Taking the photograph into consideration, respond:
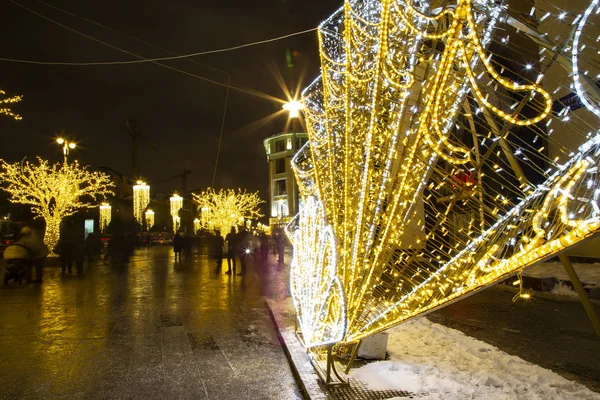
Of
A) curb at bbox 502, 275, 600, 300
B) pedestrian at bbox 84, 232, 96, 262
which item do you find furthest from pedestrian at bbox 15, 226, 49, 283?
curb at bbox 502, 275, 600, 300

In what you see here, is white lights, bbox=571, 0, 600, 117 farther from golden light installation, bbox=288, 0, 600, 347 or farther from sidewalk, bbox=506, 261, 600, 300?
sidewalk, bbox=506, 261, 600, 300

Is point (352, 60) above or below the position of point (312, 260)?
above

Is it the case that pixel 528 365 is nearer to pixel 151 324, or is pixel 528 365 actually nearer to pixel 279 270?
pixel 151 324

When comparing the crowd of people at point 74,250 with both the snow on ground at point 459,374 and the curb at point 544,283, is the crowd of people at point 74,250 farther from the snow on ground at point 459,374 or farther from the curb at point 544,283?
the snow on ground at point 459,374

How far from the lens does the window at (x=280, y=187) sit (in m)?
63.9

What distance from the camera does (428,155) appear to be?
115 inches

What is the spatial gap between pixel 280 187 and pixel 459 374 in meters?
60.6

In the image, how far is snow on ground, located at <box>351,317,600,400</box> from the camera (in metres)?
3.84

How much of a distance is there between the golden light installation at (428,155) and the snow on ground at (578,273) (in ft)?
28.4

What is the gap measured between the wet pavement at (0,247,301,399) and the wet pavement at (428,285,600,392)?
340cm

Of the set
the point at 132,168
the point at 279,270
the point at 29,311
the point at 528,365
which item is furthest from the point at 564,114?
the point at 132,168

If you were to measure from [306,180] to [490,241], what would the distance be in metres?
3.64

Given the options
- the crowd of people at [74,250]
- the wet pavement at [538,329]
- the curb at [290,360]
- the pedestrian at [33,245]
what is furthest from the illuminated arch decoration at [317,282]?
the pedestrian at [33,245]

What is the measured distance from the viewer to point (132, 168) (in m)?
39.2
